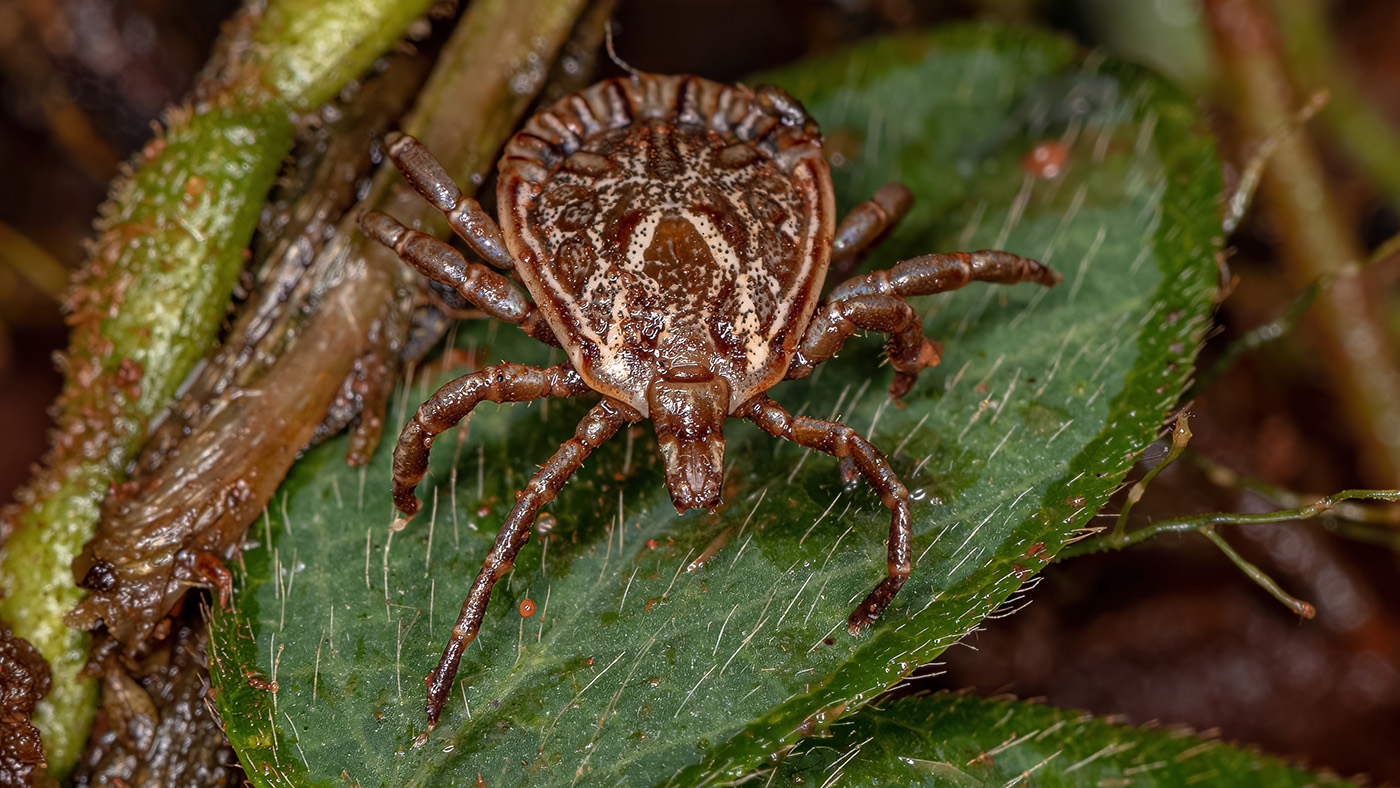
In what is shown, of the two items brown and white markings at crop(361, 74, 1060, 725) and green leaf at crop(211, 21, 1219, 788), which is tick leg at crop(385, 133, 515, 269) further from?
green leaf at crop(211, 21, 1219, 788)

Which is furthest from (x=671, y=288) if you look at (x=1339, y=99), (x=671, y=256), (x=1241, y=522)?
(x=1339, y=99)

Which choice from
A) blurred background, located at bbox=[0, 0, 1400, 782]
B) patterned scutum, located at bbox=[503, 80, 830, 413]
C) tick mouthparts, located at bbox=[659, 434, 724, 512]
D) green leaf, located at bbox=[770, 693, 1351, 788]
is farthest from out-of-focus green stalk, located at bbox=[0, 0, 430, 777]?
green leaf, located at bbox=[770, 693, 1351, 788]

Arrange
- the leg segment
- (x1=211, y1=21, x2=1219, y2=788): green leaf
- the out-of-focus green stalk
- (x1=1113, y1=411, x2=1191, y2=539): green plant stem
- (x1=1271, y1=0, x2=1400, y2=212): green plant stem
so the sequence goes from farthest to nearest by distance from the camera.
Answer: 1. (x1=1271, y1=0, x2=1400, y2=212): green plant stem
2. the out-of-focus green stalk
3. the leg segment
4. (x1=1113, y1=411, x2=1191, y2=539): green plant stem
5. (x1=211, y1=21, x2=1219, y2=788): green leaf

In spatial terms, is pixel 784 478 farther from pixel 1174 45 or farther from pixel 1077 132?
pixel 1174 45

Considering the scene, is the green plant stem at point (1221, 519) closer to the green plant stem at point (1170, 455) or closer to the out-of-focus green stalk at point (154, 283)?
the green plant stem at point (1170, 455)

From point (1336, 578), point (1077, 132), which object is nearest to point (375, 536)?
point (1077, 132)

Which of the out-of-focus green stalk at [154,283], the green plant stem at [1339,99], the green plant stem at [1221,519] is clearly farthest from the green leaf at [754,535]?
the green plant stem at [1339,99]
